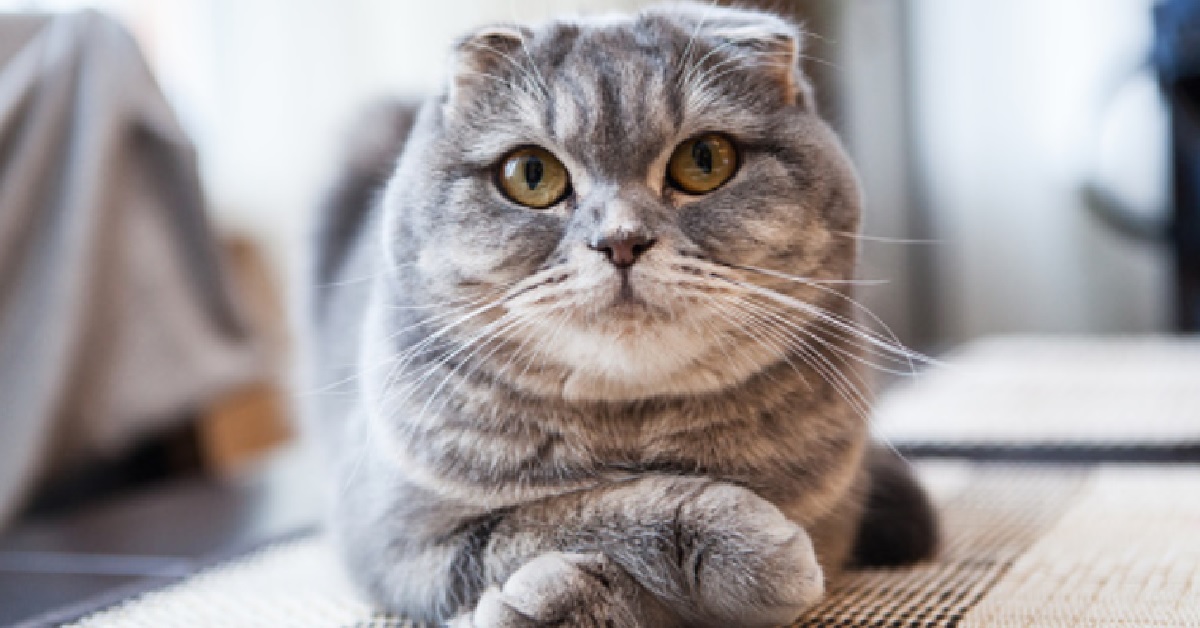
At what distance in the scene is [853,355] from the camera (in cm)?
98

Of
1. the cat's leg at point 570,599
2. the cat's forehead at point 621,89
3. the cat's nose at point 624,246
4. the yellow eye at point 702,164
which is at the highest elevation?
the cat's forehead at point 621,89

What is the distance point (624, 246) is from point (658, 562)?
23 centimetres

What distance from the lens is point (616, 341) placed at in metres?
0.84

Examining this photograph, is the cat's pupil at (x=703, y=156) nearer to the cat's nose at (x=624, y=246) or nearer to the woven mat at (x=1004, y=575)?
the cat's nose at (x=624, y=246)

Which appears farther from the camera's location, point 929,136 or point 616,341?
point 929,136

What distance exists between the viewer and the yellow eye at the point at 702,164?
2.91ft

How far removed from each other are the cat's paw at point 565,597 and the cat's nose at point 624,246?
8.4 inches

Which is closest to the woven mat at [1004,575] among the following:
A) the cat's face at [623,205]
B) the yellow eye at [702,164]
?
the cat's face at [623,205]

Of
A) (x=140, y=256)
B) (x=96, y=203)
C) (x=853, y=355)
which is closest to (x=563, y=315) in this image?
(x=853, y=355)

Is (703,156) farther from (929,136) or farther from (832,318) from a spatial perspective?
(929,136)

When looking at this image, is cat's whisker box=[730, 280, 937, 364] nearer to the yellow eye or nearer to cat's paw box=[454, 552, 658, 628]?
the yellow eye

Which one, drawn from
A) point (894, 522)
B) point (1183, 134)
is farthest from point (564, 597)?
point (1183, 134)

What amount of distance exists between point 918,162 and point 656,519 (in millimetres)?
2818

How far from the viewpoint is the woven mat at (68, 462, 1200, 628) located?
2.86 feet
